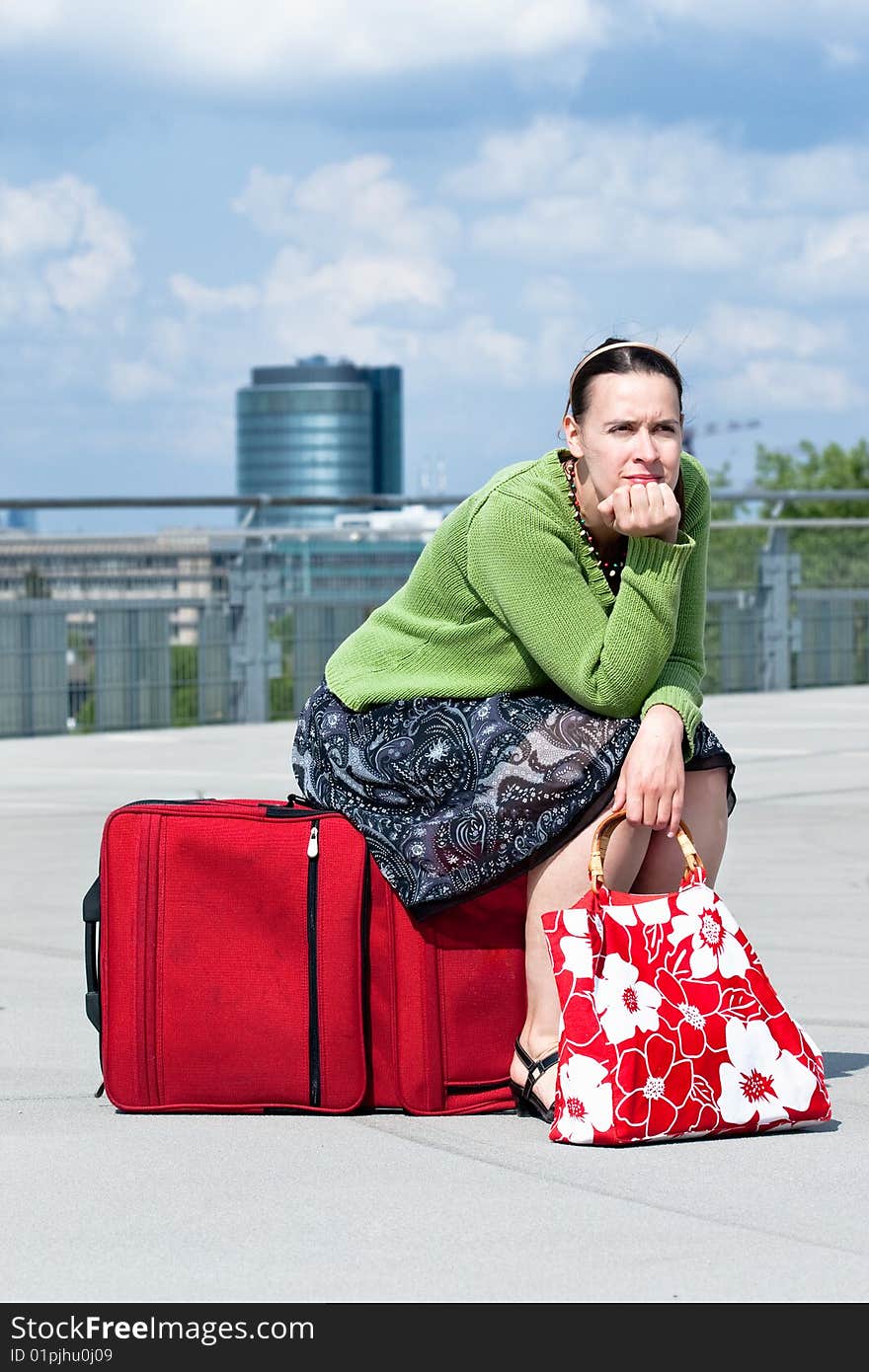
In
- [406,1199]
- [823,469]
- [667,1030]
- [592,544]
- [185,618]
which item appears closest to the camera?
[406,1199]

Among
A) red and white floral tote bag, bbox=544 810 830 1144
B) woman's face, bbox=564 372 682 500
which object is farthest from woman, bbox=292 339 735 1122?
red and white floral tote bag, bbox=544 810 830 1144

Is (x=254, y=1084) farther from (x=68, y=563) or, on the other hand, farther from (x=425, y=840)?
(x=68, y=563)

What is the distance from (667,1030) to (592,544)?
779mm

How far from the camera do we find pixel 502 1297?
234cm

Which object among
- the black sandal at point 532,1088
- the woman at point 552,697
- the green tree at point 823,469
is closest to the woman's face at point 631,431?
the woman at point 552,697

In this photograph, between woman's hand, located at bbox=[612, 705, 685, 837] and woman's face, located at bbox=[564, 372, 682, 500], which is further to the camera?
woman's face, located at bbox=[564, 372, 682, 500]

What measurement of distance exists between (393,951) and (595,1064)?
40 cm

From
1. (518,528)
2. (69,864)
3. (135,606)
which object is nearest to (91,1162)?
(518,528)

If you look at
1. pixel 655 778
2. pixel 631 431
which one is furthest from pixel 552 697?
pixel 631 431

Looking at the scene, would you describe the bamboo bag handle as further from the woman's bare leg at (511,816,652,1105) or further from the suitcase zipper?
the suitcase zipper

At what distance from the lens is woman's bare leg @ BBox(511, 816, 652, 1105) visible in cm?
320

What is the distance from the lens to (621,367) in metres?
3.28

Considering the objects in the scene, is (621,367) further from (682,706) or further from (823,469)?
(823,469)

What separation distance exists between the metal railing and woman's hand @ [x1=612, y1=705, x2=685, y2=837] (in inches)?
311
